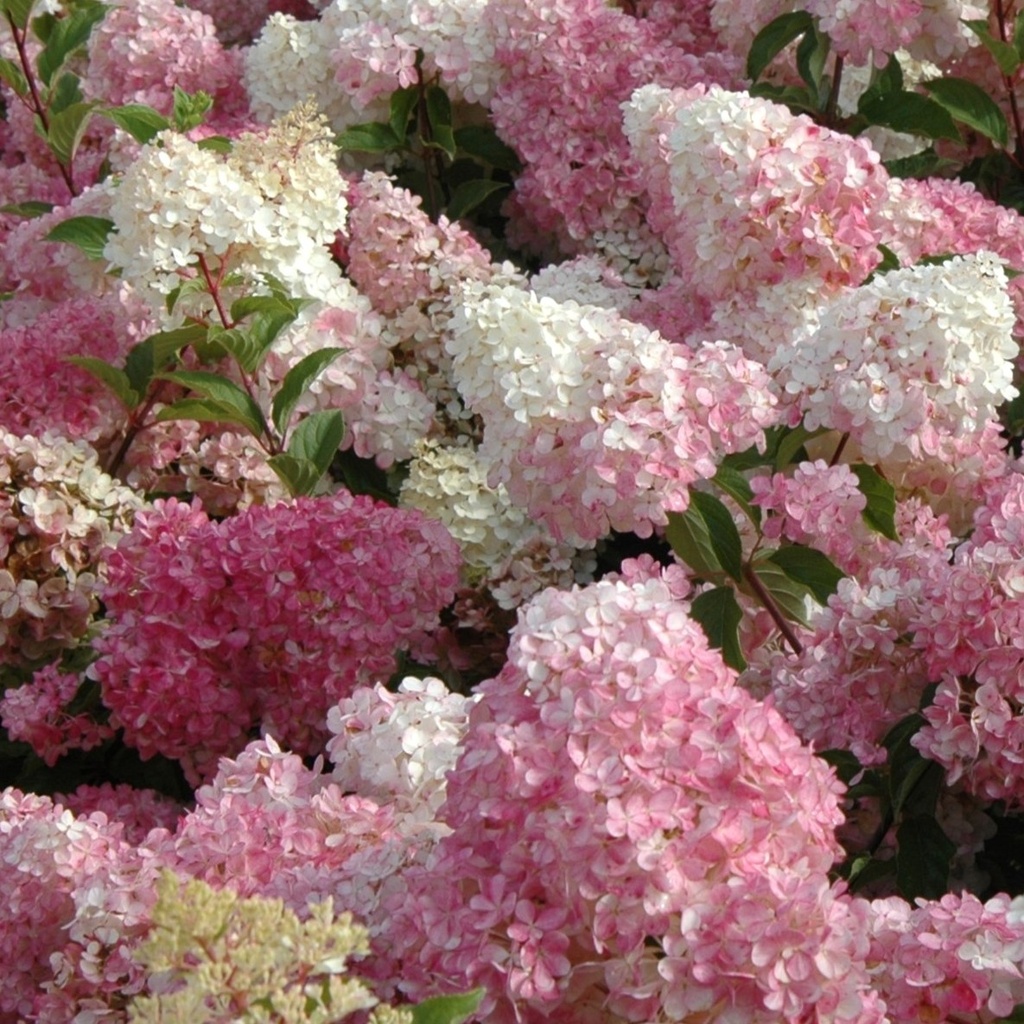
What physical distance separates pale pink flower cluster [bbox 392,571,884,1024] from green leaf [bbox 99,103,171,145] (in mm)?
1403

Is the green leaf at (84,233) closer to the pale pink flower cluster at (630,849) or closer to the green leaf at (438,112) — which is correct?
the green leaf at (438,112)

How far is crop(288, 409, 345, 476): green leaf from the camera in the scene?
6.92 ft

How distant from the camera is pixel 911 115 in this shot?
8.30ft

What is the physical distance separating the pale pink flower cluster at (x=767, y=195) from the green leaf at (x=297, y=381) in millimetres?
460

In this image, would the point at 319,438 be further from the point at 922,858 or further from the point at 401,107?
the point at 922,858

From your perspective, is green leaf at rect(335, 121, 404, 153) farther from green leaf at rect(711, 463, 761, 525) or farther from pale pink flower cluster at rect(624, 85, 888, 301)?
green leaf at rect(711, 463, 761, 525)

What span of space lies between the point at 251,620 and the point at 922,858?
74 centimetres

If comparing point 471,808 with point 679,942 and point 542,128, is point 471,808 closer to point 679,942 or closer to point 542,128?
point 679,942

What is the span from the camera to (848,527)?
6.29 feet

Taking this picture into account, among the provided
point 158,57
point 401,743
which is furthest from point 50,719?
point 158,57

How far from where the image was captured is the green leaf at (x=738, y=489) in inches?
72.4

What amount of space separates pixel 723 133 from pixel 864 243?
214 millimetres

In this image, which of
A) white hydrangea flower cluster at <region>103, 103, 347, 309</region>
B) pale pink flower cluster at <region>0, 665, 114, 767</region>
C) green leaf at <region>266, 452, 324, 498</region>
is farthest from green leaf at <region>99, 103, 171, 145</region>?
pale pink flower cluster at <region>0, 665, 114, 767</region>

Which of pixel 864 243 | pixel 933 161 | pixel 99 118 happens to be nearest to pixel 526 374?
pixel 864 243
